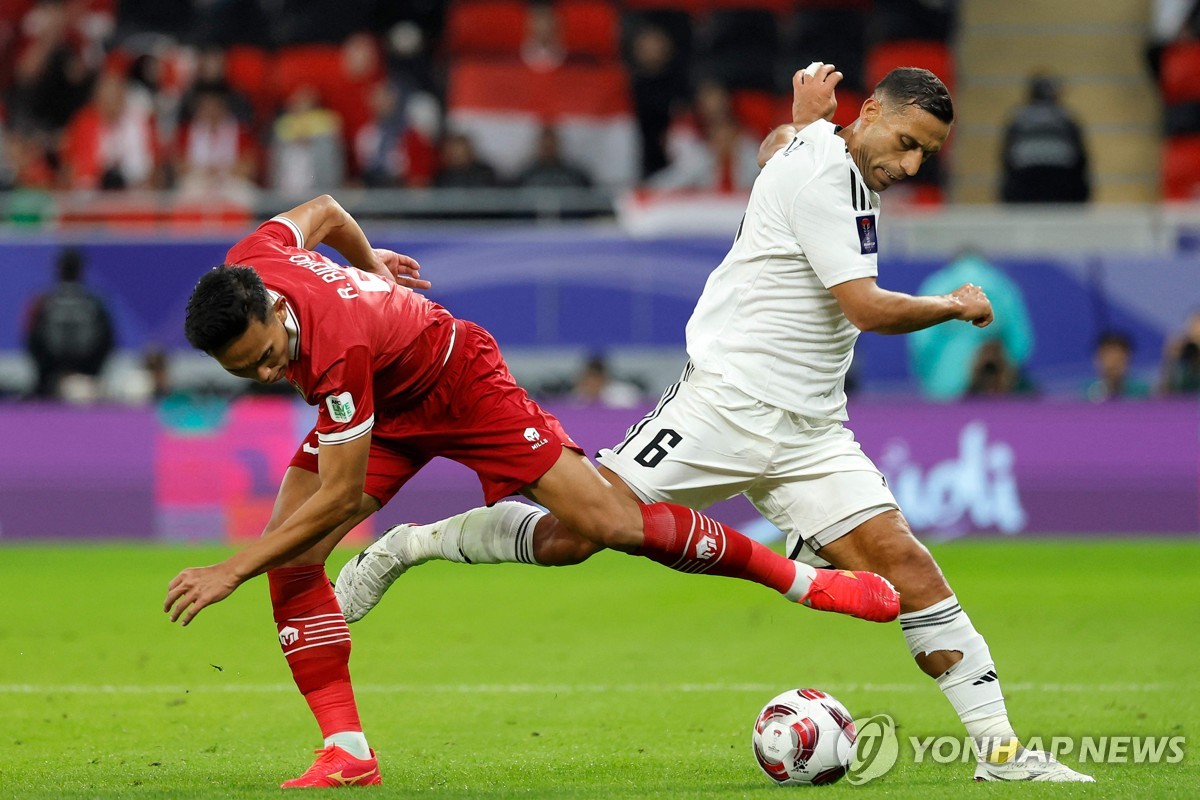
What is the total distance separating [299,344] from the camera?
517 cm

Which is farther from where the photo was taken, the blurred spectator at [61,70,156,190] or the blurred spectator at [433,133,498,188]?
the blurred spectator at [61,70,156,190]

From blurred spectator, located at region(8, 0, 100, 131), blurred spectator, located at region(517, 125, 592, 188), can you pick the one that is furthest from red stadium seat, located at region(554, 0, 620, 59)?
blurred spectator, located at region(8, 0, 100, 131)

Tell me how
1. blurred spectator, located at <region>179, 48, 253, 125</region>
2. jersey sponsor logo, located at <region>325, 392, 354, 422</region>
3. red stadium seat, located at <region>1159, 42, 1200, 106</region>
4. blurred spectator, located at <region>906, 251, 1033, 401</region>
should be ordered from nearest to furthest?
jersey sponsor logo, located at <region>325, 392, 354, 422</region>, blurred spectator, located at <region>906, 251, 1033, 401</region>, blurred spectator, located at <region>179, 48, 253, 125</region>, red stadium seat, located at <region>1159, 42, 1200, 106</region>

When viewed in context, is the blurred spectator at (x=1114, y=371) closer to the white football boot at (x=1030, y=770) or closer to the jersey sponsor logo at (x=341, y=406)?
the white football boot at (x=1030, y=770)

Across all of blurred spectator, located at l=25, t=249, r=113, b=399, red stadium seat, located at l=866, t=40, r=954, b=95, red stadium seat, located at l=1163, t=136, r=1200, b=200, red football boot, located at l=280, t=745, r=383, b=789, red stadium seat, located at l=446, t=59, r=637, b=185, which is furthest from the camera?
red stadium seat, located at l=866, t=40, r=954, b=95

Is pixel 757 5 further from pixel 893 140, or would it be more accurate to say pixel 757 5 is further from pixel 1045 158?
pixel 893 140

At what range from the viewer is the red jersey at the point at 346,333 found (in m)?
5.11

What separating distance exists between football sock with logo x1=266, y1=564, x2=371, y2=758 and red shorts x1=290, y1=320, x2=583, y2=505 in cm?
37

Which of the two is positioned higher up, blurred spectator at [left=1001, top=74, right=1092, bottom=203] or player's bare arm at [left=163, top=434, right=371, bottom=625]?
blurred spectator at [left=1001, top=74, right=1092, bottom=203]

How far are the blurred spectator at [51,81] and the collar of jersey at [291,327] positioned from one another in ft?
45.4

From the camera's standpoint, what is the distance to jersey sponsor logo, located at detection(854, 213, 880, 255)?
5.51 metres

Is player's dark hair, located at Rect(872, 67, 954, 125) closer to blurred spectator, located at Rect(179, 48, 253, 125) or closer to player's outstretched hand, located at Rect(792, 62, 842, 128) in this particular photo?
player's outstretched hand, located at Rect(792, 62, 842, 128)

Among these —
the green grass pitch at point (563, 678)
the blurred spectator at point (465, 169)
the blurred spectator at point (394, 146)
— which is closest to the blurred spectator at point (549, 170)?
the blurred spectator at point (465, 169)

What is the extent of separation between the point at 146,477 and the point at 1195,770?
32.6 ft
